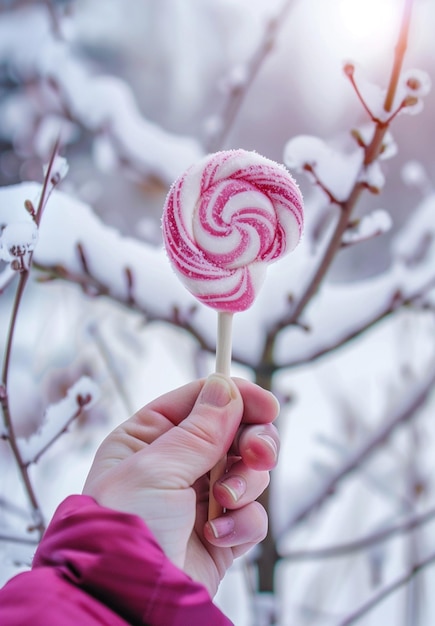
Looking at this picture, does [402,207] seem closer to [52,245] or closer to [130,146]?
[130,146]

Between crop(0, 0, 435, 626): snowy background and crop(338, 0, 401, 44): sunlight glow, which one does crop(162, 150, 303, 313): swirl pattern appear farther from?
crop(338, 0, 401, 44): sunlight glow

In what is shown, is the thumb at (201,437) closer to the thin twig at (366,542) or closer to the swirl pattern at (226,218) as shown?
the swirl pattern at (226,218)

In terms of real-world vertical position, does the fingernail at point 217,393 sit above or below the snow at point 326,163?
below

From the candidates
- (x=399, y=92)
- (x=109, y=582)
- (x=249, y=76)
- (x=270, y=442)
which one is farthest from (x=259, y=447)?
(x=249, y=76)

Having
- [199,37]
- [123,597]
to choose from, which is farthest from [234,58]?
Result: [123,597]

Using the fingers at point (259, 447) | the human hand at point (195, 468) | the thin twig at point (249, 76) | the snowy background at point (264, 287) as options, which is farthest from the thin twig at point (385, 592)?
the thin twig at point (249, 76)

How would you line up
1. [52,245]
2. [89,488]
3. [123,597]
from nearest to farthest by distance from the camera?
[123,597] → [89,488] → [52,245]
